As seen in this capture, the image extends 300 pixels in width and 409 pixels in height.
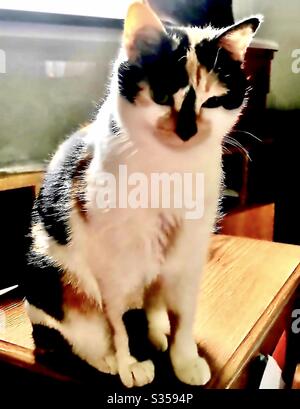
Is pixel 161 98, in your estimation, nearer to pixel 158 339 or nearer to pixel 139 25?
pixel 139 25

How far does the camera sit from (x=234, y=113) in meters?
0.49

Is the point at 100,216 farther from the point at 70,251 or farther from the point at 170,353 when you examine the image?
the point at 170,353

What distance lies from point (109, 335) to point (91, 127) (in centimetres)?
25

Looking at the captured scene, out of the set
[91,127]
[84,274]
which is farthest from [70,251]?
[91,127]

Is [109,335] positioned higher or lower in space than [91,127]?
lower

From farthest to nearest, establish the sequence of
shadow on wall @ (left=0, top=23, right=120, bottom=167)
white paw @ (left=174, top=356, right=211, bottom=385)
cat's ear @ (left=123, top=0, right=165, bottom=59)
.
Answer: shadow on wall @ (left=0, top=23, right=120, bottom=167)
white paw @ (left=174, top=356, right=211, bottom=385)
cat's ear @ (left=123, top=0, right=165, bottom=59)

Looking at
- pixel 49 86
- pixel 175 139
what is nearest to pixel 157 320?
pixel 175 139

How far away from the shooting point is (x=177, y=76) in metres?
0.45

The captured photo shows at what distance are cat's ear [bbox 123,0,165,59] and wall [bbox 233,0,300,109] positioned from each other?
40cm

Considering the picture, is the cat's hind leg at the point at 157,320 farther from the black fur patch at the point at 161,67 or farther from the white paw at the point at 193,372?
the black fur patch at the point at 161,67

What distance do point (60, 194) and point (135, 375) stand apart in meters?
0.23

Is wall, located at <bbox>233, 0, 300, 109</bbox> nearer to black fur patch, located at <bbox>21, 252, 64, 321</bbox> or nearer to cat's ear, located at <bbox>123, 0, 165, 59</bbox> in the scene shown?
cat's ear, located at <bbox>123, 0, 165, 59</bbox>

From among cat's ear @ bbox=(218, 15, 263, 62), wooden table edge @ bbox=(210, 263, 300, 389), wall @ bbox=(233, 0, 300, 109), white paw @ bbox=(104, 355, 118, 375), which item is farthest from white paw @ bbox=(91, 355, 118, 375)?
wall @ bbox=(233, 0, 300, 109)

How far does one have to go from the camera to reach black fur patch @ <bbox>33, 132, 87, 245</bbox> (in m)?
0.54
